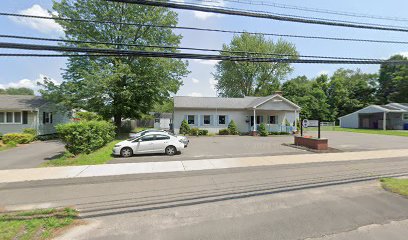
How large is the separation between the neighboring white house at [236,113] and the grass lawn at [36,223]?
2153 cm

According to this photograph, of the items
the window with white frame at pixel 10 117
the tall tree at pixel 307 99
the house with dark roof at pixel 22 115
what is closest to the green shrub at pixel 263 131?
the tall tree at pixel 307 99

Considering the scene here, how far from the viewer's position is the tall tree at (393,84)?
5025 centimetres

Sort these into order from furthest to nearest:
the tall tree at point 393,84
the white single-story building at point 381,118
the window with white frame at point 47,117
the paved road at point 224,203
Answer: the tall tree at point 393,84
the white single-story building at point 381,118
the window with white frame at point 47,117
the paved road at point 224,203

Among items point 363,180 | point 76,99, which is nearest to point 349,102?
point 363,180

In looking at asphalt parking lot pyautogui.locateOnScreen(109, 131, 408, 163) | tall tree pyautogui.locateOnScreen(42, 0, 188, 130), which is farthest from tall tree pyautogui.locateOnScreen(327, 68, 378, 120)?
tall tree pyautogui.locateOnScreen(42, 0, 188, 130)

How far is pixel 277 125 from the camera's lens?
28.6 metres

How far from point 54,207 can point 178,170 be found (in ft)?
15.5

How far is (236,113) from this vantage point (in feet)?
95.5

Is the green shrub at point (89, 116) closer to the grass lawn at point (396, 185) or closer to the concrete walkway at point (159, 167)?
the concrete walkway at point (159, 167)

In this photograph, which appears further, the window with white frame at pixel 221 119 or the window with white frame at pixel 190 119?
the window with white frame at pixel 221 119

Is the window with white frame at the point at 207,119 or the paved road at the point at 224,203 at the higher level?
the window with white frame at the point at 207,119

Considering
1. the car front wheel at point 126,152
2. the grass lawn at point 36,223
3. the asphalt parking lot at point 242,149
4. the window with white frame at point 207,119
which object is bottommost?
the grass lawn at point 36,223

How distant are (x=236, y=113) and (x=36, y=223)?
84.8 feet

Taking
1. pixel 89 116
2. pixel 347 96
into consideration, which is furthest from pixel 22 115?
pixel 347 96
